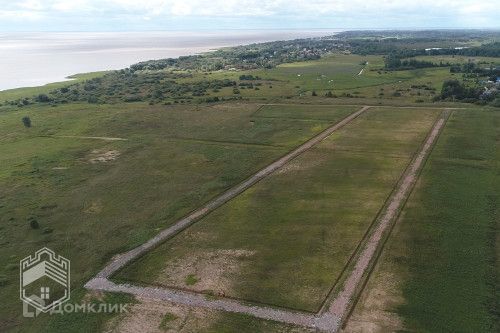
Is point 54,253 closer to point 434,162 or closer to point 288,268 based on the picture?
point 288,268

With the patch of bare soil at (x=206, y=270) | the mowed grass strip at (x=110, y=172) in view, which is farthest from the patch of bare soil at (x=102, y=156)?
the patch of bare soil at (x=206, y=270)

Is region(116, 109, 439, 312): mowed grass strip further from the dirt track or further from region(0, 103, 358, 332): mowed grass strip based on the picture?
region(0, 103, 358, 332): mowed grass strip

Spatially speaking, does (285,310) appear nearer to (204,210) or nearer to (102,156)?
(204,210)

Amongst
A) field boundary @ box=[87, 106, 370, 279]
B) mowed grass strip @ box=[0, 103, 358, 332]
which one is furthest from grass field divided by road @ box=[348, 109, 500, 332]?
mowed grass strip @ box=[0, 103, 358, 332]

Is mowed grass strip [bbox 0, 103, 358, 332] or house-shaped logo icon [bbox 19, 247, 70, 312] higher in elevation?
mowed grass strip [bbox 0, 103, 358, 332]

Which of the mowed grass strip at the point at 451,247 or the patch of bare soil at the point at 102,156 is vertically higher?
the patch of bare soil at the point at 102,156

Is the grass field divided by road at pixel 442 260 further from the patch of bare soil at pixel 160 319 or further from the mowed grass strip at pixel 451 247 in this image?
the patch of bare soil at pixel 160 319

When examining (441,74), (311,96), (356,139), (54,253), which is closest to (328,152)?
(356,139)
